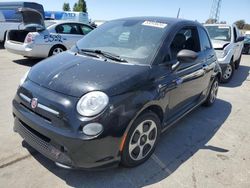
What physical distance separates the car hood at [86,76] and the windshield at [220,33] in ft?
20.3

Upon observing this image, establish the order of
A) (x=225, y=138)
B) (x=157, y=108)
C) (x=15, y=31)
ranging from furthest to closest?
(x=15, y=31) < (x=225, y=138) < (x=157, y=108)

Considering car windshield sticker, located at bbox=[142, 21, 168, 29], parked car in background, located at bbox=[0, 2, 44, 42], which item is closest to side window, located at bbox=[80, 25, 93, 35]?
parked car in background, located at bbox=[0, 2, 44, 42]

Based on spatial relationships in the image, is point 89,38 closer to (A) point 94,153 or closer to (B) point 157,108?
(B) point 157,108

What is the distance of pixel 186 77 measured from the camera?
362 cm

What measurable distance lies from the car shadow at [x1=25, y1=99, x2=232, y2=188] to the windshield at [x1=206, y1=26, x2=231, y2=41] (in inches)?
170

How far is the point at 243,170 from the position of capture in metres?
3.13

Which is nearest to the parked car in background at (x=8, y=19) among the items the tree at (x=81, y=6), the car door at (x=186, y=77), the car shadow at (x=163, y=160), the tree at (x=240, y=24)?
the car door at (x=186, y=77)

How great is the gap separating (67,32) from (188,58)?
6354mm

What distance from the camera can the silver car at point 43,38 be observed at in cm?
790

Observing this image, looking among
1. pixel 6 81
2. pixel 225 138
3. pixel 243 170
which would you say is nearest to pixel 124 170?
pixel 243 170

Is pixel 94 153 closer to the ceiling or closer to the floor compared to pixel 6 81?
closer to the ceiling

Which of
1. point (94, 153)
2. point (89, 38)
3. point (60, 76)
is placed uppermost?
point (89, 38)

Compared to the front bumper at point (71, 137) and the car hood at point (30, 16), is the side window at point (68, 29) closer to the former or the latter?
the car hood at point (30, 16)

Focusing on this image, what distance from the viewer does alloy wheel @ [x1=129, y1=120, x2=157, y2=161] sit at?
9.22ft
